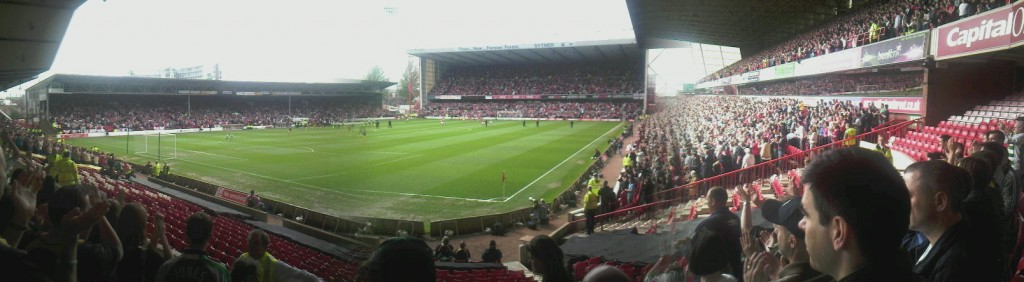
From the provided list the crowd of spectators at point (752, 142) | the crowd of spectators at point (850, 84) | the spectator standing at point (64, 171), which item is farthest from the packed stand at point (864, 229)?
the crowd of spectators at point (850, 84)

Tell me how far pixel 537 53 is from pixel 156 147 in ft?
161

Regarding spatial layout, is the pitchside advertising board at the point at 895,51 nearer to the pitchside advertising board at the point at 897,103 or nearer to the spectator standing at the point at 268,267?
the pitchside advertising board at the point at 897,103

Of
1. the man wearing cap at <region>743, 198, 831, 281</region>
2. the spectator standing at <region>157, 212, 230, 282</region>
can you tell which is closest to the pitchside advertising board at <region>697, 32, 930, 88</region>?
the man wearing cap at <region>743, 198, 831, 281</region>

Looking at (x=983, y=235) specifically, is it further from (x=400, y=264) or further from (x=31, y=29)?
(x=31, y=29)

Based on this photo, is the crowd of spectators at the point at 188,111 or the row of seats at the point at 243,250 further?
the crowd of spectators at the point at 188,111

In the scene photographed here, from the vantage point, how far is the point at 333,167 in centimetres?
2630

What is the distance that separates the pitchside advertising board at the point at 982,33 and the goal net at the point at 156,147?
3403 cm

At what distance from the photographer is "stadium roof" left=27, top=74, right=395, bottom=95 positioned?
5062cm

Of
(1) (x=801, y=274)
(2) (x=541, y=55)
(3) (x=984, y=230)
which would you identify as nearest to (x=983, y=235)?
(3) (x=984, y=230)

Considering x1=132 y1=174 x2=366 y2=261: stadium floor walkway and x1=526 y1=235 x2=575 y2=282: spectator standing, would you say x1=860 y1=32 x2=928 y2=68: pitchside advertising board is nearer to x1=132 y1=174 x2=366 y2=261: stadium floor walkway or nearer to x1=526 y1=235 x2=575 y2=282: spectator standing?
x1=132 y1=174 x2=366 y2=261: stadium floor walkway

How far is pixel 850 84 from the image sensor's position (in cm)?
2397

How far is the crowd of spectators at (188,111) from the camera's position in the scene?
166 feet

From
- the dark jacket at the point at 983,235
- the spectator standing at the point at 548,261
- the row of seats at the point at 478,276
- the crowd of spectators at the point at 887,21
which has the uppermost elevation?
the crowd of spectators at the point at 887,21

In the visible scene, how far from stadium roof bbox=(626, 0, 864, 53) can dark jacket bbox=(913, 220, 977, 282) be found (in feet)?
86.3
